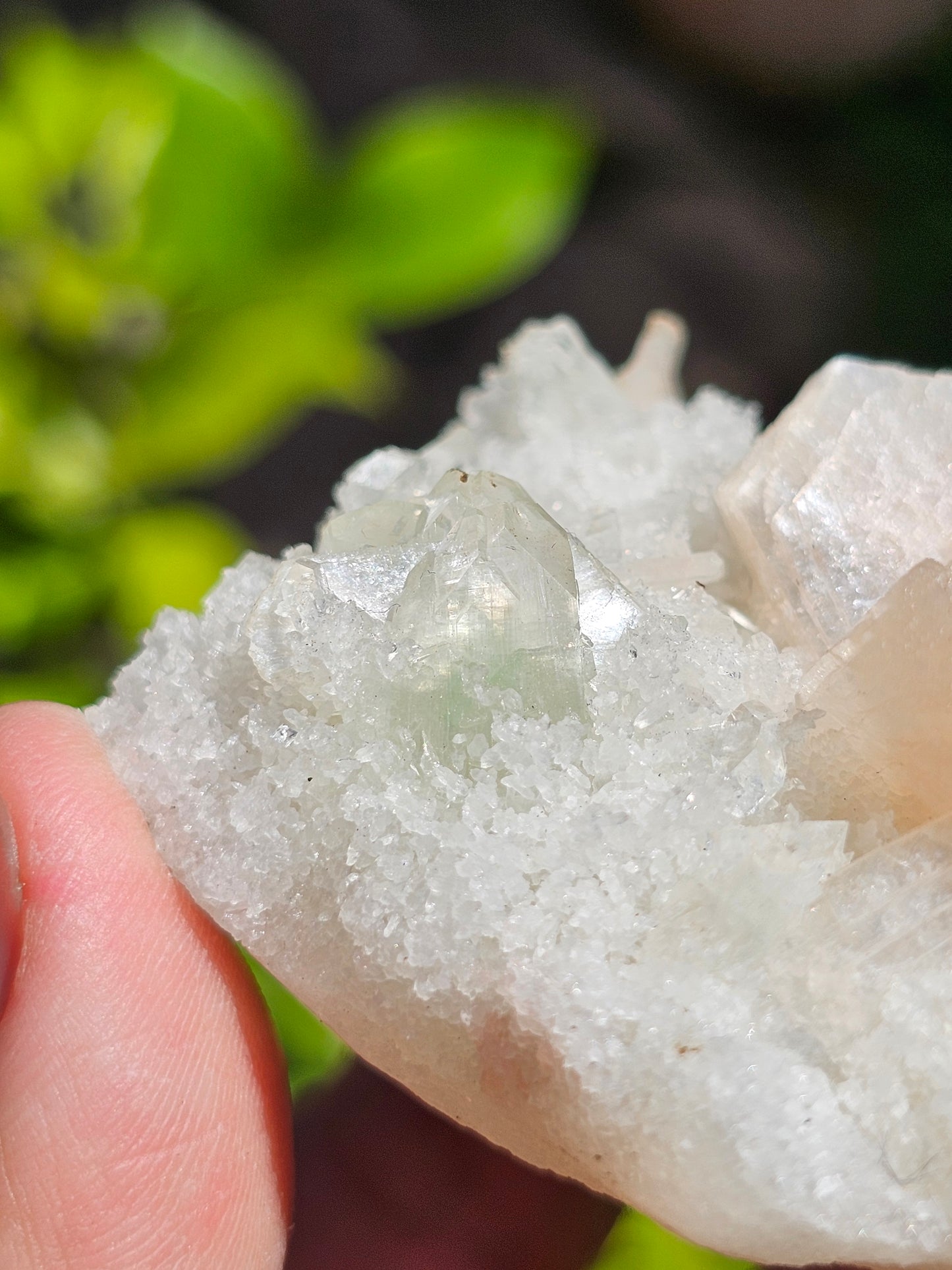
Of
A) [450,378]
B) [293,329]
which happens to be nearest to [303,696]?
[293,329]

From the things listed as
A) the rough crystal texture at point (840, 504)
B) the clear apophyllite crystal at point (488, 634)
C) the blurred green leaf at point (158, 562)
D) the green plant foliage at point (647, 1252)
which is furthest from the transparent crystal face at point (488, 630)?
the blurred green leaf at point (158, 562)

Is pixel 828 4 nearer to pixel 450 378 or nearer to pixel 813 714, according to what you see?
pixel 450 378

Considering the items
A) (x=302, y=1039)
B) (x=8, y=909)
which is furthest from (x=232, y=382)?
(x=8, y=909)

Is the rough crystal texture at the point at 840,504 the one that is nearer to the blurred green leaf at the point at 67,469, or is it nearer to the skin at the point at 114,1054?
the skin at the point at 114,1054

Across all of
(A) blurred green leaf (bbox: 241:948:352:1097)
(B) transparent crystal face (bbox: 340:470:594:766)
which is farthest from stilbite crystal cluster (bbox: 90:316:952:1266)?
(A) blurred green leaf (bbox: 241:948:352:1097)

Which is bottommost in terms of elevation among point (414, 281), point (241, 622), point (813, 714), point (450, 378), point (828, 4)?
point (450, 378)

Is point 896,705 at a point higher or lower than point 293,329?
higher

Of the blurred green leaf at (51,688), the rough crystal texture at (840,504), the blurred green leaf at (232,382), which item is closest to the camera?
the rough crystal texture at (840,504)
